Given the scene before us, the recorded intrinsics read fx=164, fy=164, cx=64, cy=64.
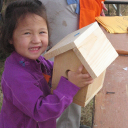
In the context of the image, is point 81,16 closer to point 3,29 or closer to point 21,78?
point 3,29

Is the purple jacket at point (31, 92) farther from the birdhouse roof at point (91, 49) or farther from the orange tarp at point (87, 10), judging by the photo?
the orange tarp at point (87, 10)

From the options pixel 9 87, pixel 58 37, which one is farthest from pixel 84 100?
pixel 58 37

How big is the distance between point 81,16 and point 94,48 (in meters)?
1.03

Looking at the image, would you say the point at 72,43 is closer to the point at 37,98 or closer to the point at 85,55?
the point at 85,55

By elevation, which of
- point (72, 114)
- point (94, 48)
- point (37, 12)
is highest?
point (37, 12)

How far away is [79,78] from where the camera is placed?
2.59 feet

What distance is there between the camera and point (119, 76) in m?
1.08

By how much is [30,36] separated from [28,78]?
0.23 metres

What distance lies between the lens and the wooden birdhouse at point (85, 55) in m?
0.74

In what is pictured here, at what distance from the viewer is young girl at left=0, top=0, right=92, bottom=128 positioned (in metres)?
0.77

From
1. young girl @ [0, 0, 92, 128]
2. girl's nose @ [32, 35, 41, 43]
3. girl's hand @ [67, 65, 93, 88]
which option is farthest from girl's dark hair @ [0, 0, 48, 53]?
girl's hand @ [67, 65, 93, 88]

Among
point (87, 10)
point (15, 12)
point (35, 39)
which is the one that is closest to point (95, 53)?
point (35, 39)

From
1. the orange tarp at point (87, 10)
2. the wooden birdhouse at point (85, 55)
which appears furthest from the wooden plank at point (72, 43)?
the orange tarp at point (87, 10)

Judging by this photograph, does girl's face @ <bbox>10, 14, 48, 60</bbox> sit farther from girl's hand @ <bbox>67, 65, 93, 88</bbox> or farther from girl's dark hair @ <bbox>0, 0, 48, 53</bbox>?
girl's hand @ <bbox>67, 65, 93, 88</bbox>
